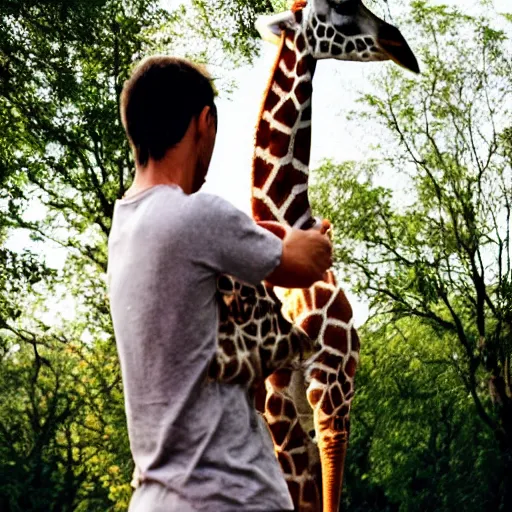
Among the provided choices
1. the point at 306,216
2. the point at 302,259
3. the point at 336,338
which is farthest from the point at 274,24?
the point at 302,259

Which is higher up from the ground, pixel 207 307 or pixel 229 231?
pixel 229 231

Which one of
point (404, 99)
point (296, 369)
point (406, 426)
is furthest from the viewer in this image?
point (404, 99)

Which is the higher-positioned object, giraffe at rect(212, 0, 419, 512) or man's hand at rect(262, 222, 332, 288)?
giraffe at rect(212, 0, 419, 512)

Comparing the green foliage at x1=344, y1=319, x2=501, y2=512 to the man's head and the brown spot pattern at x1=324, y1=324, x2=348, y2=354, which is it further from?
the man's head

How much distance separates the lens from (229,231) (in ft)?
5.83

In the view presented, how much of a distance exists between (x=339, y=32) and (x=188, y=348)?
247 centimetres

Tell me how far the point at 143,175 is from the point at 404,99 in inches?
606

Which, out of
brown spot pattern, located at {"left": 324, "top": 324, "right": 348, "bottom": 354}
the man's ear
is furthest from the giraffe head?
the man's ear

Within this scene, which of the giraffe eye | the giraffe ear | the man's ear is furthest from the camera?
the giraffe eye

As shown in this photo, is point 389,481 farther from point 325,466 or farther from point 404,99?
point 325,466

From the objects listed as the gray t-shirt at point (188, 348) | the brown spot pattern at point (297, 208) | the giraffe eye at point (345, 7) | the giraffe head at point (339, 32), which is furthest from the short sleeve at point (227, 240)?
the giraffe eye at point (345, 7)

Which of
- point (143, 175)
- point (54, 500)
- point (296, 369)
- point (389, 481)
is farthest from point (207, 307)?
point (389, 481)

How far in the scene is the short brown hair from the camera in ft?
6.36

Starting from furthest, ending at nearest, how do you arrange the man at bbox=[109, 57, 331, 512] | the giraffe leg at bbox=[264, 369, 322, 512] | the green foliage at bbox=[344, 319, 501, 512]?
the green foliage at bbox=[344, 319, 501, 512]
the giraffe leg at bbox=[264, 369, 322, 512]
the man at bbox=[109, 57, 331, 512]
